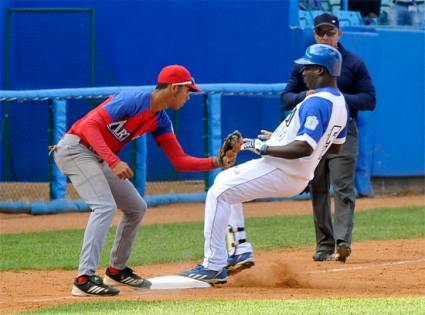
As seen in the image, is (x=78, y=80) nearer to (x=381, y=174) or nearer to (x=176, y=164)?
(x=381, y=174)

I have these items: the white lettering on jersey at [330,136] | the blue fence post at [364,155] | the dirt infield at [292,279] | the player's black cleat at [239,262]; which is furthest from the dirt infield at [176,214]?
the white lettering on jersey at [330,136]

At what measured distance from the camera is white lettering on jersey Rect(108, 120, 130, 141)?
818 cm

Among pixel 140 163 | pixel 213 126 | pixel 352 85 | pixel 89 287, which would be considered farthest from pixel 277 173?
pixel 213 126

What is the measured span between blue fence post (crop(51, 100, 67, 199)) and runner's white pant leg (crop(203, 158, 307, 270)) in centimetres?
657

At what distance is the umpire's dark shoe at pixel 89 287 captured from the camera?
8086 millimetres

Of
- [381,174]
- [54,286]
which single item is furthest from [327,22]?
[381,174]

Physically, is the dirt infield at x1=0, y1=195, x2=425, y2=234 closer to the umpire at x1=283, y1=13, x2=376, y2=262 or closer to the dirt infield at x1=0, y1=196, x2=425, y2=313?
the dirt infield at x1=0, y1=196, x2=425, y2=313

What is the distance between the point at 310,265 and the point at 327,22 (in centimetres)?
230

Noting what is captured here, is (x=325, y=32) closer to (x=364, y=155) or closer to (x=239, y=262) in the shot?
(x=239, y=262)

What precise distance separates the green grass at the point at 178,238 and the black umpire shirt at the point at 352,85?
6.61 ft

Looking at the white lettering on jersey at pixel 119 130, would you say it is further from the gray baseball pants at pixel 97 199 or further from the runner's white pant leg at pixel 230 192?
the runner's white pant leg at pixel 230 192

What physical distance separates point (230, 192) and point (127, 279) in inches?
44.2

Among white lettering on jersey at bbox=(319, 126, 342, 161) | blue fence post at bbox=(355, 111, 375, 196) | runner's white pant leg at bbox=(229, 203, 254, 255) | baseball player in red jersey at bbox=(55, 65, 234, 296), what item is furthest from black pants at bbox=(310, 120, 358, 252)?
blue fence post at bbox=(355, 111, 375, 196)

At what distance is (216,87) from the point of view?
16031 millimetres
